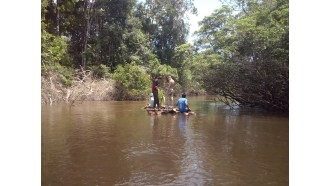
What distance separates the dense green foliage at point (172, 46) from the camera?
34.1 feet

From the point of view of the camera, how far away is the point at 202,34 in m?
16.7

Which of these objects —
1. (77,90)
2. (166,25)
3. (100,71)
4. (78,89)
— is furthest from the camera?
(166,25)

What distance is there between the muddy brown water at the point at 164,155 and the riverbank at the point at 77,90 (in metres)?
7.04

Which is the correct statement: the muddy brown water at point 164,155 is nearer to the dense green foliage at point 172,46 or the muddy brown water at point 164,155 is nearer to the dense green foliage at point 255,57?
the dense green foliage at point 255,57

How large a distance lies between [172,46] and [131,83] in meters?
6.70

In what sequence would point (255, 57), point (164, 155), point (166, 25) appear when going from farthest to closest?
point (166, 25), point (255, 57), point (164, 155)

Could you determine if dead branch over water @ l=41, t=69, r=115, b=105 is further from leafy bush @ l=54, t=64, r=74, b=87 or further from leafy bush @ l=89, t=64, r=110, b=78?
leafy bush @ l=89, t=64, r=110, b=78

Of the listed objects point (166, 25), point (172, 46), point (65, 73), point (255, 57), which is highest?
point (166, 25)

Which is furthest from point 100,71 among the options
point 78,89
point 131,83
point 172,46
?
point 172,46

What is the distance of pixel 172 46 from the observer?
23984 mm

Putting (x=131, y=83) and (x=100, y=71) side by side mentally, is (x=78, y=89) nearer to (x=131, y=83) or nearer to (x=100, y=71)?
(x=100, y=71)

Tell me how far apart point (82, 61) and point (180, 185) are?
16402 millimetres
